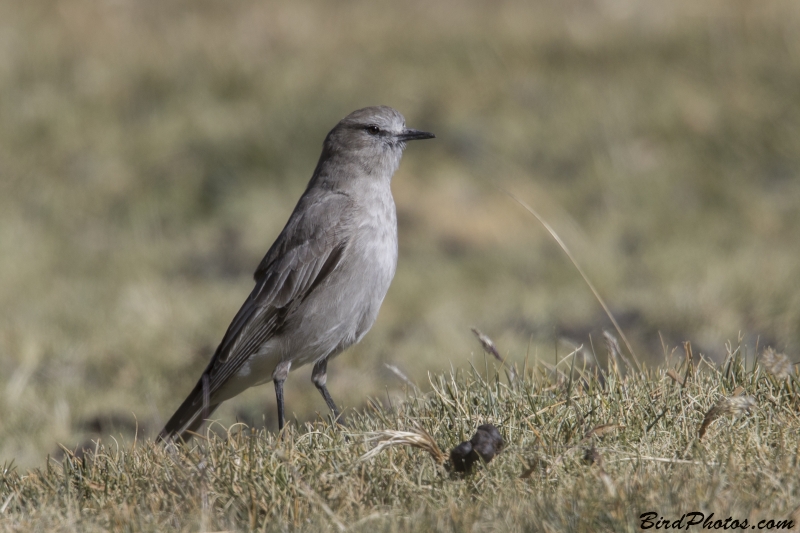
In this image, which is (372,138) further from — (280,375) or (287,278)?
(280,375)

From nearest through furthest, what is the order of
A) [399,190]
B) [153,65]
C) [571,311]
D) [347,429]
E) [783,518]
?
[783,518]
[347,429]
[571,311]
[399,190]
[153,65]

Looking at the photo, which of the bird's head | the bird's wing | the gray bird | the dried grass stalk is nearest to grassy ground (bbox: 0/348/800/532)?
the dried grass stalk

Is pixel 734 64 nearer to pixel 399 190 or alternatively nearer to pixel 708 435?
pixel 399 190

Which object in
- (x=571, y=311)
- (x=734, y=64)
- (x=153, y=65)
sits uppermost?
(x=153, y=65)

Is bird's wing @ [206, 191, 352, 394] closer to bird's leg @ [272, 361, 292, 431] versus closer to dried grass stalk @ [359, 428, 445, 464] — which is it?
bird's leg @ [272, 361, 292, 431]

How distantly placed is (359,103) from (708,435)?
29.2ft

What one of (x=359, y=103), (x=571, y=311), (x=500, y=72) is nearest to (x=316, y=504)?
(x=571, y=311)

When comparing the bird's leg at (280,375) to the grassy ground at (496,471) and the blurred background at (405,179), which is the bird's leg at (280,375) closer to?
the blurred background at (405,179)

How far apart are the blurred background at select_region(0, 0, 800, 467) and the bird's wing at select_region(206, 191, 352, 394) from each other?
1.11 meters

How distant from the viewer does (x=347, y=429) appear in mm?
3701

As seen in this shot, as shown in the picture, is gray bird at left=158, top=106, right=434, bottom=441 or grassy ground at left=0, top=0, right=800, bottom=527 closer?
gray bird at left=158, top=106, right=434, bottom=441

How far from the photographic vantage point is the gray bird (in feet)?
16.5

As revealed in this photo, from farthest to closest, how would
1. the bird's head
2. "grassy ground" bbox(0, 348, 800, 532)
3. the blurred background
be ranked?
the blurred background, the bird's head, "grassy ground" bbox(0, 348, 800, 532)

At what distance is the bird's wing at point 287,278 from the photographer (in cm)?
512
